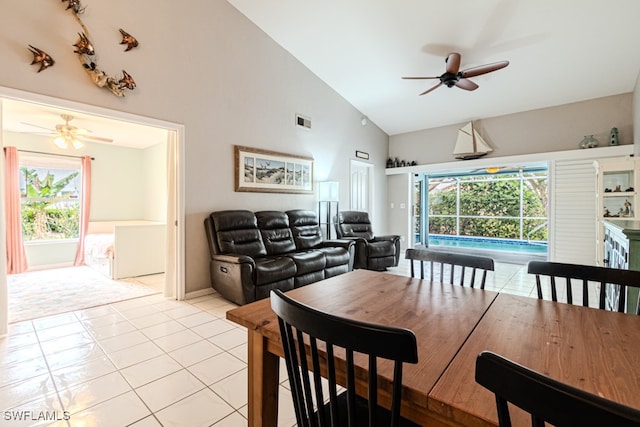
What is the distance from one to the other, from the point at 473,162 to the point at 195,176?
17.0 ft

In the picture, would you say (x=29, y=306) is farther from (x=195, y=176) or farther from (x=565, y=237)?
(x=565, y=237)

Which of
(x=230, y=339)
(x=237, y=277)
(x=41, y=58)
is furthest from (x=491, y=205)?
(x=41, y=58)

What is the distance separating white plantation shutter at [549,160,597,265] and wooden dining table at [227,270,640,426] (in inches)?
194

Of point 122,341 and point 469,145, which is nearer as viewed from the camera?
point 122,341

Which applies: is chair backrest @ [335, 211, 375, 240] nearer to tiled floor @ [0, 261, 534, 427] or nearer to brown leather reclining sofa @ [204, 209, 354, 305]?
brown leather reclining sofa @ [204, 209, 354, 305]

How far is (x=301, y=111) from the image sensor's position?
5047mm

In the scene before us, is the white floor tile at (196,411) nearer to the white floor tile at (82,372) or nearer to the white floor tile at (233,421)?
the white floor tile at (233,421)

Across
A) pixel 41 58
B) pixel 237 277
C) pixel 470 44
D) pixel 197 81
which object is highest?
pixel 470 44

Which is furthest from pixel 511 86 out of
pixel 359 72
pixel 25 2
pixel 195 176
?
pixel 25 2

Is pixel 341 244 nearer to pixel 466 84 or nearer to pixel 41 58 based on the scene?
pixel 466 84

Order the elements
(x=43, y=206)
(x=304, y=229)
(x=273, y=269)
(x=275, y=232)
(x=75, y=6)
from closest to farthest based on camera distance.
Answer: (x=75, y=6)
(x=273, y=269)
(x=275, y=232)
(x=304, y=229)
(x=43, y=206)

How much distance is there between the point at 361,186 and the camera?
265 inches

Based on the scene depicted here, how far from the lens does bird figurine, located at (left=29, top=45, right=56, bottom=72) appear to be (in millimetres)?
2588

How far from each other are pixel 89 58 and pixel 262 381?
11.1 ft
